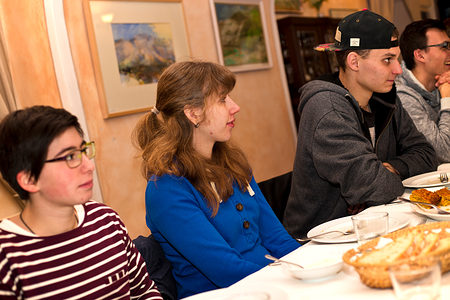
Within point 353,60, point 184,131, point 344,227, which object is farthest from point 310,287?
point 353,60

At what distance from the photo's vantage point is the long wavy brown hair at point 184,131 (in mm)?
1999

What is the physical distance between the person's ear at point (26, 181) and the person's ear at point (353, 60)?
72.4 inches

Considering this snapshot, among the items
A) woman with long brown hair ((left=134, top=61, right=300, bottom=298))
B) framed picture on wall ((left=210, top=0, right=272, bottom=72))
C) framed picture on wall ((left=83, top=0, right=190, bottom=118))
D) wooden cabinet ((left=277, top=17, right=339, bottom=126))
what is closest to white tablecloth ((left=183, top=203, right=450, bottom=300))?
woman with long brown hair ((left=134, top=61, right=300, bottom=298))

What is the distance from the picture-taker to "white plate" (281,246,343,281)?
1297mm

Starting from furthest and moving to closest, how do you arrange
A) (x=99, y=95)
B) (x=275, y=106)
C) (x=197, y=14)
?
(x=275, y=106) < (x=197, y=14) < (x=99, y=95)

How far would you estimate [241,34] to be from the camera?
538cm

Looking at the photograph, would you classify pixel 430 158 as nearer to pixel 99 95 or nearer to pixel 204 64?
pixel 204 64

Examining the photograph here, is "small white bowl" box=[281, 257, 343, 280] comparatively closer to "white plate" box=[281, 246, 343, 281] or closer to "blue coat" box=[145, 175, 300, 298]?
"white plate" box=[281, 246, 343, 281]

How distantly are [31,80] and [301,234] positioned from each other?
2.18 metres

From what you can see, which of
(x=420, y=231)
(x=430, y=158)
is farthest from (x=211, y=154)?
(x=430, y=158)

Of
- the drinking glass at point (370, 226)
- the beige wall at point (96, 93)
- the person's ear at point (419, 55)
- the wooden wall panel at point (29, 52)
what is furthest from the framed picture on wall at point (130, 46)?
the drinking glass at point (370, 226)

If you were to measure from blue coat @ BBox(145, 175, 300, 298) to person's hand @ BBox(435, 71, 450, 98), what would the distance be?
1.93 metres

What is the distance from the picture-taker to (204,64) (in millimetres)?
2127

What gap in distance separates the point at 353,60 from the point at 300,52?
3.24 metres
